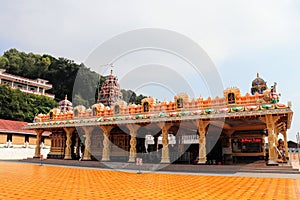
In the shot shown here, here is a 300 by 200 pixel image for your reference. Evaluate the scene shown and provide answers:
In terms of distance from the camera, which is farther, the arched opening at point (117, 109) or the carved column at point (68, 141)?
the carved column at point (68, 141)

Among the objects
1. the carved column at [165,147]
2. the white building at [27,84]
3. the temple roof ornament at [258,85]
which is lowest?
the carved column at [165,147]

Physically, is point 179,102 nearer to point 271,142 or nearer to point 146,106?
point 146,106

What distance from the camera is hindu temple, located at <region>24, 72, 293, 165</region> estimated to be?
52.3 ft

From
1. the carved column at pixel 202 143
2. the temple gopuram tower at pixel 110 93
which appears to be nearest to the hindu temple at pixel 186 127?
the carved column at pixel 202 143

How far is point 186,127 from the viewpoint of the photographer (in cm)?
2164

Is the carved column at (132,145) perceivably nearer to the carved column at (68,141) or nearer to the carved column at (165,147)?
the carved column at (165,147)

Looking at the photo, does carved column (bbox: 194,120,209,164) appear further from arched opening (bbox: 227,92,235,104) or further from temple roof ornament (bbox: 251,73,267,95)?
temple roof ornament (bbox: 251,73,267,95)

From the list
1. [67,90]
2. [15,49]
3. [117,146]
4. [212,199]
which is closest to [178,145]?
[117,146]

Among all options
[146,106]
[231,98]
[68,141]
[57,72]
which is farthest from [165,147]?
[57,72]

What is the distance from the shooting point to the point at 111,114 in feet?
74.2

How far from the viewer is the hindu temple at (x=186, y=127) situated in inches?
627

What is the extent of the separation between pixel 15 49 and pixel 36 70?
7.80 meters

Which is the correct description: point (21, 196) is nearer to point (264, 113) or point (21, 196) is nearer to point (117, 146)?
point (264, 113)

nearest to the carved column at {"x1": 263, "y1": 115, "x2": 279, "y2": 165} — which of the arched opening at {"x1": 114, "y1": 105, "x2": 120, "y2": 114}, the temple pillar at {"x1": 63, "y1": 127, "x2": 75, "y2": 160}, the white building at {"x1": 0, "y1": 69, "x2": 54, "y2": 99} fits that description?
the arched opening at {"x1": 114, "y1": 105, "x2": 120, "y2": 114}
